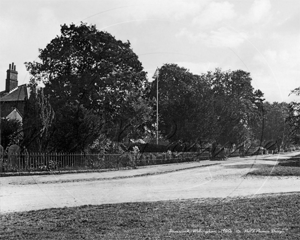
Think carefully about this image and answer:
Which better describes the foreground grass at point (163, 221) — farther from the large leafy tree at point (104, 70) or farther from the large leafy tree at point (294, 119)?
the large leafy tree at point (294, 119)

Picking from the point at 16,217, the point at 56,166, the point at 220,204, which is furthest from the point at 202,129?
the point at 16,217

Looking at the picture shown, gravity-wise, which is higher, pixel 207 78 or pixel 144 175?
pixel 207 78

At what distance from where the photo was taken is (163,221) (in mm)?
6852

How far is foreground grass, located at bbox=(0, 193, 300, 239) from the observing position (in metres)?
5.89

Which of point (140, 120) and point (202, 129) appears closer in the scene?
point (140, 120)

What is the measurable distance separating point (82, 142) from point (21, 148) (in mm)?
3638

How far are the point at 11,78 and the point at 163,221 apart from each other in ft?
157

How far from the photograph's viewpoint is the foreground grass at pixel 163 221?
589cm

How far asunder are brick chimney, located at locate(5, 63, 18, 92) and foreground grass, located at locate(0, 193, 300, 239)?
146 ft

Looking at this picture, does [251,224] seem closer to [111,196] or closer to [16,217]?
[16,217]

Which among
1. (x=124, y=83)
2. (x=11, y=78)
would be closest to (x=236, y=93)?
(x=124, y=83)

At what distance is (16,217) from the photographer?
7535mm

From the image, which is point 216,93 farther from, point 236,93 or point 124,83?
point 124,83

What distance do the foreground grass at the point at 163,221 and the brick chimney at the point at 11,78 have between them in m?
44.5
